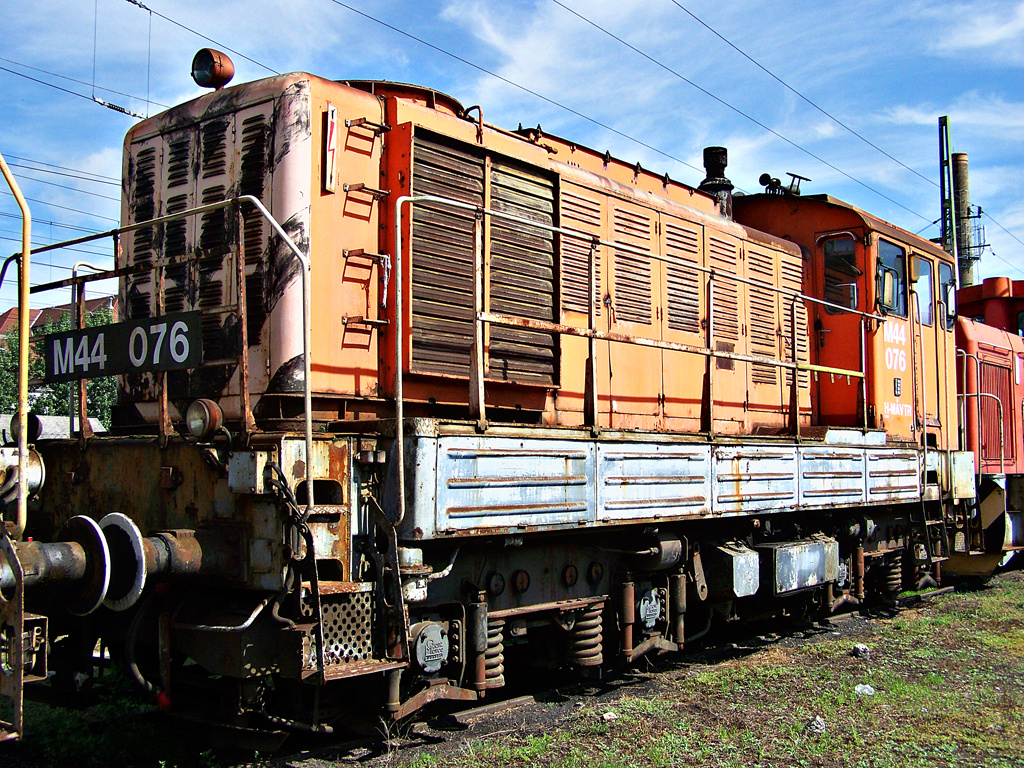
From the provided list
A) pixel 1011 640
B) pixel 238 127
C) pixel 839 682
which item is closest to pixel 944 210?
pixel 1011 640

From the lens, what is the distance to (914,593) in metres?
9.95

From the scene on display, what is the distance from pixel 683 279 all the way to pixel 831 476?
2.08 m

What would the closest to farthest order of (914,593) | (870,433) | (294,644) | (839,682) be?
1. (294,644)
2. (839,682)
3. (870,433)
4. (914,593)

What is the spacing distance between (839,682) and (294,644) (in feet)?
12.9

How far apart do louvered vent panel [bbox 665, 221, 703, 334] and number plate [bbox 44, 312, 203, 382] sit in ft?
13.5

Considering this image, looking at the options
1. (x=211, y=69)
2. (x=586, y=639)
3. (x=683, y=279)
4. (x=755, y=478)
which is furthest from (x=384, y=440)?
(x=683, y=279)

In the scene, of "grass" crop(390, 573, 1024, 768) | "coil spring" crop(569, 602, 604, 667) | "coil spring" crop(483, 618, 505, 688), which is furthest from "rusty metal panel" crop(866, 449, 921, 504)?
"coil spring" crop(483, 618, 505, 688)

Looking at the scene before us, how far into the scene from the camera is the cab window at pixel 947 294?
396 inches

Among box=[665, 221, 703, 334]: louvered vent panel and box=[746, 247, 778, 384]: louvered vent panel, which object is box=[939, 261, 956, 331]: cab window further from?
box=[665, 221, 703, 334]: louvered vent panel

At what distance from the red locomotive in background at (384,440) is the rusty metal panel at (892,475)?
51cm

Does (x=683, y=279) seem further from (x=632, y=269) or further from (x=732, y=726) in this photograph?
(x=732, y=726)

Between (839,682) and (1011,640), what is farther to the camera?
(1011,640)

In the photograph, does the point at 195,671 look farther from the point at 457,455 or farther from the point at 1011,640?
the point at 1011,640

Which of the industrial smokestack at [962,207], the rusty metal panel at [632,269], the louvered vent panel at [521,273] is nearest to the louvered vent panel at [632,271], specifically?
the rusty metal panel at [632,269]
